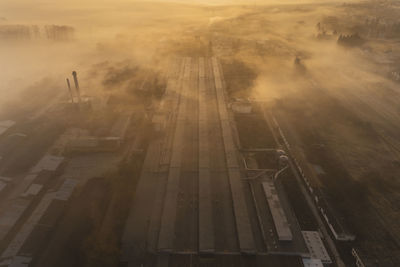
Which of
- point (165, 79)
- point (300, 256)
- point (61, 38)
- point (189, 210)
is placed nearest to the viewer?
point (300, 256)

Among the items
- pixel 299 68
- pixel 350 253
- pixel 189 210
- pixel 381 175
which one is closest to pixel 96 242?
pixel 189 210

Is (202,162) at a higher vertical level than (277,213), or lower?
higher

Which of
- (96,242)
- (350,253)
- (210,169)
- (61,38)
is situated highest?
(61,38)

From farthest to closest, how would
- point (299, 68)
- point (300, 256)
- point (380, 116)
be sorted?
1. point (299, 68)
2. point (380, 116)
3. point (300, 256)

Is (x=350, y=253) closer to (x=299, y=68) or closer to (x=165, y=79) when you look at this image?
(x=165, y=79)

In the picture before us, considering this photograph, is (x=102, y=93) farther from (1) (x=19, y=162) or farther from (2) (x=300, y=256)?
(2) (x=300, y=256)

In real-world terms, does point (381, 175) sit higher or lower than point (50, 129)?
lower

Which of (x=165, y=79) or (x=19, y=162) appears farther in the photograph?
(x=165, y=79)

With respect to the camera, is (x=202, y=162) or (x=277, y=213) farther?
(x=202, y=162)

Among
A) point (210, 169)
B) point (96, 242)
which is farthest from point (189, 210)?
point (96, 242)
